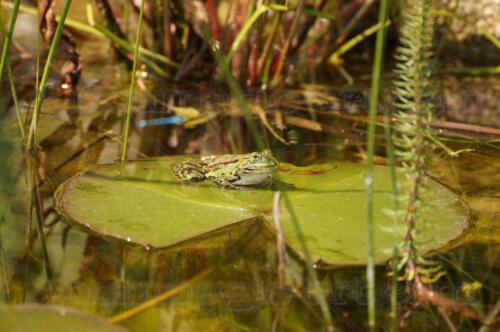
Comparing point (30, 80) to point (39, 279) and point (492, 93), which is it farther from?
point (492, 93)

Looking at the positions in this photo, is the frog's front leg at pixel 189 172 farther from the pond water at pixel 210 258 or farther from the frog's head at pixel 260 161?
the pond water at pixel 210 258

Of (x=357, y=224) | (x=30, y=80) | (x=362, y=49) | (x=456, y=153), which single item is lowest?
(x=357, y=224)

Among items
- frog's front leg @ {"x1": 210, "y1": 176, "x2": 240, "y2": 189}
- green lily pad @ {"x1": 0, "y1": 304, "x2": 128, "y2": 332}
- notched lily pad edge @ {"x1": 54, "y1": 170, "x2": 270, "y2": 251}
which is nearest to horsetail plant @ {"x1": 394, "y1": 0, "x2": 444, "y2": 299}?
notched lily pad edge @ {"x1": 54, "y1": 170, "x2": 270, "y2": 251}

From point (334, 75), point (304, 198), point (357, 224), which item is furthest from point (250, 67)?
point (357, 224)

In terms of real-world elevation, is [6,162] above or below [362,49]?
below

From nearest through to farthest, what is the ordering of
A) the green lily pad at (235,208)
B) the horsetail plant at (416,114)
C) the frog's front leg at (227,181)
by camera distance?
the horsetail plant at (416,114), the green lily pad at (235,208), the frog's front leg at (227,181)

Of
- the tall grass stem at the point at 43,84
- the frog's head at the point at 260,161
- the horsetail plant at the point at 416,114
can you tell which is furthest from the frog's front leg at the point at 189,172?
the horsetail plant at the point at 416,114

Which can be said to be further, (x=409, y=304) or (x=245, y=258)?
(x=245, y=258)
